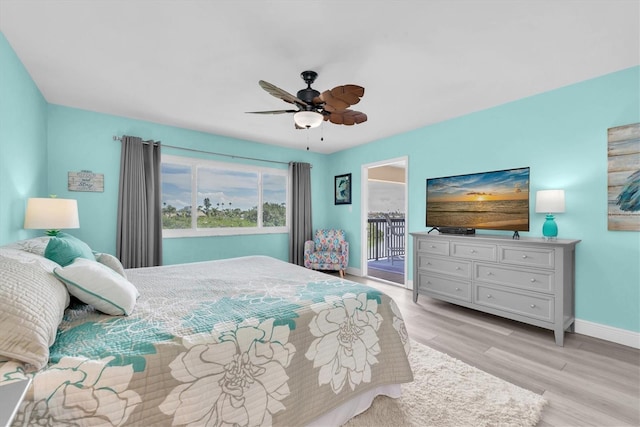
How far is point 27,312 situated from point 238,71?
2359mm

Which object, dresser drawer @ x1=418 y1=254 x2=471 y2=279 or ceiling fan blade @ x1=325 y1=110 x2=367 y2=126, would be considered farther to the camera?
dresser drawer @ x1=418 y1=254 x2=471 y2=279

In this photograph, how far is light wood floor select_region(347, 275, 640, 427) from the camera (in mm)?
1741

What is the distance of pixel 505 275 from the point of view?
2.99 metres

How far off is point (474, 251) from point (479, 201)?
2.32ft

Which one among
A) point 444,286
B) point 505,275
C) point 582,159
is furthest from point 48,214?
point 582,159

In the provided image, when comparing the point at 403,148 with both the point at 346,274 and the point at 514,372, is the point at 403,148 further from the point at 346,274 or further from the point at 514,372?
the point at 514,372

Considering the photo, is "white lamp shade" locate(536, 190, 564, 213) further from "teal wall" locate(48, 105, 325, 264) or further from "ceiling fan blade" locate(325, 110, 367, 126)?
"teal wall" locate(48, 105, 325, 264)

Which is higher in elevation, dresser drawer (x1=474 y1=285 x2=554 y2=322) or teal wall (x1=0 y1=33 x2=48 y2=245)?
teal wall (x1=0 y1=33 x2=48 y2=245)

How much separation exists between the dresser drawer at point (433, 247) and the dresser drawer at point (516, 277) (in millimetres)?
411

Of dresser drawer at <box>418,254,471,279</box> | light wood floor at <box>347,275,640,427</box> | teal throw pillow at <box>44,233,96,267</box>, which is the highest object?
teal throw pillow at <box>44,233,96,267</box>

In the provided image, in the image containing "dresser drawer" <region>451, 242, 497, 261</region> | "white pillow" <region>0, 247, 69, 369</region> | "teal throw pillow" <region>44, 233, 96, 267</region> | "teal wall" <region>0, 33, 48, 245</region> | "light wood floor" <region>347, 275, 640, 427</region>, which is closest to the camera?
"white pillow" <region>0, 247, 69, 369</region>

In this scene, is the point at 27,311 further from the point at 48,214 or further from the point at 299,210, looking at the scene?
the point at 299,210

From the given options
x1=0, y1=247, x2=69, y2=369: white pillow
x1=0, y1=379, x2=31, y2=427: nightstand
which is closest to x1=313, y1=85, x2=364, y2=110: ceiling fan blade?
x1=0, y1=247, x2=69, y2=369: white pillow

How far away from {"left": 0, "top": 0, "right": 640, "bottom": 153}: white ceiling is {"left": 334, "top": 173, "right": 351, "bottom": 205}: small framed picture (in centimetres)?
228
